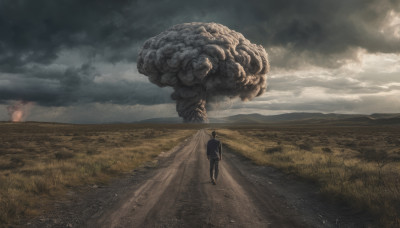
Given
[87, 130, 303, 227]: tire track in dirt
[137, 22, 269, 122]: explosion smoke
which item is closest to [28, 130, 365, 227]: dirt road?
[87, 130, 303, 227]: tire track in dirt

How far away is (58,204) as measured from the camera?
6914 mm

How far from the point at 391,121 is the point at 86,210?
611 feet

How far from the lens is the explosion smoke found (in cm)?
7900

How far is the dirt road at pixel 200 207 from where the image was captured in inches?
214

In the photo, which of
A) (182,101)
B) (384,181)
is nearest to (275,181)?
(384,181)

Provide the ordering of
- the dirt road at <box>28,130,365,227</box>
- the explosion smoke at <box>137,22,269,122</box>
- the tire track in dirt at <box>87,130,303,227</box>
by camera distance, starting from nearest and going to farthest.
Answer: the tire track in dirt at <box>87,130,303,227</box>, the dirt road at <box>28,130,365,227</box>, the explosion smoke at <box>137,22,269,122</box>

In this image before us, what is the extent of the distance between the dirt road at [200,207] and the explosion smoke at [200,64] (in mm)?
69408

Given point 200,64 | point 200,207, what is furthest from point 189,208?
point 200,64

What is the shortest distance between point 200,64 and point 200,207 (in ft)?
236

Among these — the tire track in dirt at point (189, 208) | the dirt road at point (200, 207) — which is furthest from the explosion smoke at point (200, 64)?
the tire track in dirt at point (189, 208)

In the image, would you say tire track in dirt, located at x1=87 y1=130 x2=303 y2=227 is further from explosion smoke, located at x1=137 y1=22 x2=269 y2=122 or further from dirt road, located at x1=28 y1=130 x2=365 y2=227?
explosion smoke, located at x1=137 y1=22 x2=269 y2=122

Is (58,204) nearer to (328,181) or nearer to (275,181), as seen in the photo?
(275,181)

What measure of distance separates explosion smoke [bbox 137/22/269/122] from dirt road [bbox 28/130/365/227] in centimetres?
6941

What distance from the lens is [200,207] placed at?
20.8ft
